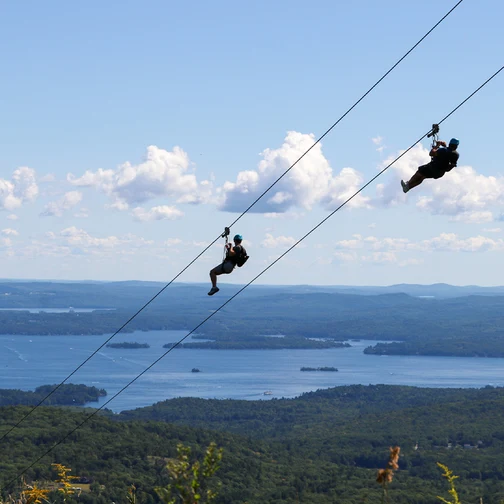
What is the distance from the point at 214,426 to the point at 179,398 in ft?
85.4

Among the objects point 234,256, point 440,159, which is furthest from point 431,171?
point 234,256

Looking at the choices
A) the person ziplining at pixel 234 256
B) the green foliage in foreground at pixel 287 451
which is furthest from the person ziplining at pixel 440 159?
the green foliage in foreground at pixel 287 451

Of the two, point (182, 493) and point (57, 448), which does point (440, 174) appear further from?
point (57, 448)

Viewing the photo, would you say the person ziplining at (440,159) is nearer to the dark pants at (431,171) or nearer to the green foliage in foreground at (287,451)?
the dark pants at (431,171)

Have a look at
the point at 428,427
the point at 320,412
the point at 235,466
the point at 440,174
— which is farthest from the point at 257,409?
the point at 440,174

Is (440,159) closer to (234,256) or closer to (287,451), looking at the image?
(234,256)

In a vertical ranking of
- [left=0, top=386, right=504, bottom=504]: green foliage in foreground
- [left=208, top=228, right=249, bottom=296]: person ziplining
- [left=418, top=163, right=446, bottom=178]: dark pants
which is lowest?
[left=0, top=386, right=504, bottom=504]: green foliage in foreground

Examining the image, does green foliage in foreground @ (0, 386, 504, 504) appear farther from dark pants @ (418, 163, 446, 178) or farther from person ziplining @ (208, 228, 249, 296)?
dark pants @ (418, 163, 446, 178)

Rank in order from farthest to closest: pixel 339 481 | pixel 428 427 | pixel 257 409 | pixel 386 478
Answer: pixel 257 409
pixel 428 427
pixel 339 481
pixel 386 478

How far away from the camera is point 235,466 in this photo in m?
99.8

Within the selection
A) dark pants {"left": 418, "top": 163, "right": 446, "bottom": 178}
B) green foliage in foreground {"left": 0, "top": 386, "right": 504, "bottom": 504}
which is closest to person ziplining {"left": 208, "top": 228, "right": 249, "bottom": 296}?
dark pants {"left": 418, "top": 163, "right": 446, "bottom": 178}

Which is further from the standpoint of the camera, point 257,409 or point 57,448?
point 257,409

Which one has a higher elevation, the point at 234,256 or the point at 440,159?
the point at 440,159

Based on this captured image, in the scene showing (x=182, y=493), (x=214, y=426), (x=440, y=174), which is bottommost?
(x=214, y=426)
